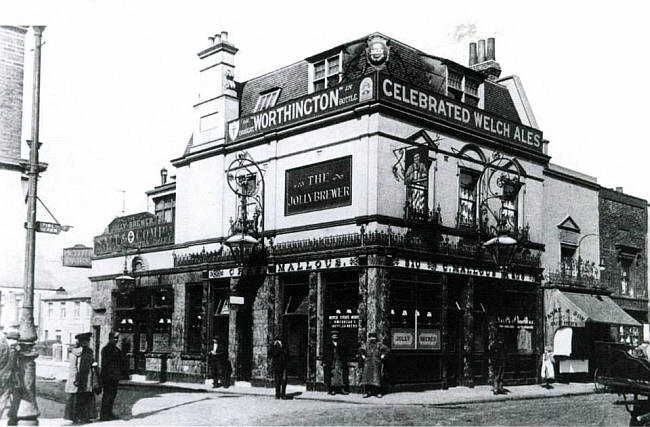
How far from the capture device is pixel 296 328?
22.2m

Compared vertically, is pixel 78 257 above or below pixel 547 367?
above

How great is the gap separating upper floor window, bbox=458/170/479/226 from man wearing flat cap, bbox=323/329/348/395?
579cm

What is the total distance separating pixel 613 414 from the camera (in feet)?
51.4

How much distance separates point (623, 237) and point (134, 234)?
2056 cm

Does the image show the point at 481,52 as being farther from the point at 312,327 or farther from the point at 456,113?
the point at 312,327

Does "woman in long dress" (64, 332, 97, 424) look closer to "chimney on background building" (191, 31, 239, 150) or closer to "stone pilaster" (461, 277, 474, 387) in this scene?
"stone pilaster" (461, 277, 474, 387)

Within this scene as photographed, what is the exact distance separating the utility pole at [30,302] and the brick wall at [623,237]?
2306cm

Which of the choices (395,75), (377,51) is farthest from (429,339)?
(377,51)

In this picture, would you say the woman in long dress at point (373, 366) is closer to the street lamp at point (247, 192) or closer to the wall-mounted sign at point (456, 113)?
the street lamp at point (247, 192)

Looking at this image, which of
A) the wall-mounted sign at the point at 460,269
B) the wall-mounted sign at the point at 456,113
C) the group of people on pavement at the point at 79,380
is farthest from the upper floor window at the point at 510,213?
the group of people on pavement at the point at 79,380

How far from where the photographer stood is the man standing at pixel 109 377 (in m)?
13.9

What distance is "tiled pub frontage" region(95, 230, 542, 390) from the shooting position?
19859mm

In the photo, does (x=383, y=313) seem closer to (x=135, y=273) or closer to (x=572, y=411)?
(x=572, y=411)

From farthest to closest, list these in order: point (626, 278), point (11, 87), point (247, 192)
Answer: point (626, 278), point (247, 192), point (11, 87)
